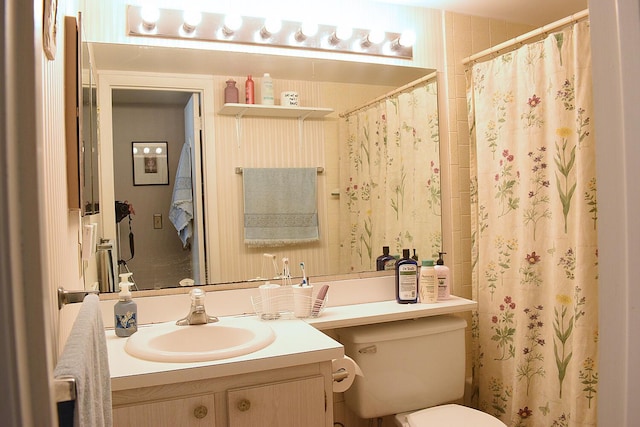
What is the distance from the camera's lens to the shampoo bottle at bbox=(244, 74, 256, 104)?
79.4 inches

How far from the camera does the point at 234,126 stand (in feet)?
6.57

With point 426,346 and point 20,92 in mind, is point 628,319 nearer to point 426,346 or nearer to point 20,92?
point 20,92

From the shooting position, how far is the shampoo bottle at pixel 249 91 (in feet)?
6.61

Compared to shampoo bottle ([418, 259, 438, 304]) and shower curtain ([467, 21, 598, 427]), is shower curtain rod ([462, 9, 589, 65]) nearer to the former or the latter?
shower curtain ([467, 21, 598, 427])

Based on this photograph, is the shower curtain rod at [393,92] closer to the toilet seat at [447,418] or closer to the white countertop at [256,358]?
the white countertop at [256,358]

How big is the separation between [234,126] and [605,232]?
1.64 meters

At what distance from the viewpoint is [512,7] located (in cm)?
239

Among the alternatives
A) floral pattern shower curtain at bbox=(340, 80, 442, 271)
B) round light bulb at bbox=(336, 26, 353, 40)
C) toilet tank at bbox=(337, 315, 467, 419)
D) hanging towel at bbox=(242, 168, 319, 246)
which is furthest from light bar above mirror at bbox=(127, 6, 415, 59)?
toilet tank at bbox=(337, 315, 467, 419)

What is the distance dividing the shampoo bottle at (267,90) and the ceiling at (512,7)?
66 cm

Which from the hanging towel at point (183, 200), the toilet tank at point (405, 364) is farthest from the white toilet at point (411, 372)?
the hanging towel at point (183, 200)

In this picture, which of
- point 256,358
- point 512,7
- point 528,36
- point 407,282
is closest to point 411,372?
point 407,282

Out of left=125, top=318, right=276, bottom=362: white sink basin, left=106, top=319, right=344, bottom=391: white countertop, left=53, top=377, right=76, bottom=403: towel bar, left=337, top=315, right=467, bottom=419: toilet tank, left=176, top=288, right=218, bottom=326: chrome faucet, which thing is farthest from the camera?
left=337, top=315, right=467, bottom=419: toilet tank

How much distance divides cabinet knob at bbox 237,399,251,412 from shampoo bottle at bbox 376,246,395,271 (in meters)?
0.98

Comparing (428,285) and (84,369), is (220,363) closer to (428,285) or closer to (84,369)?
(84,369)
